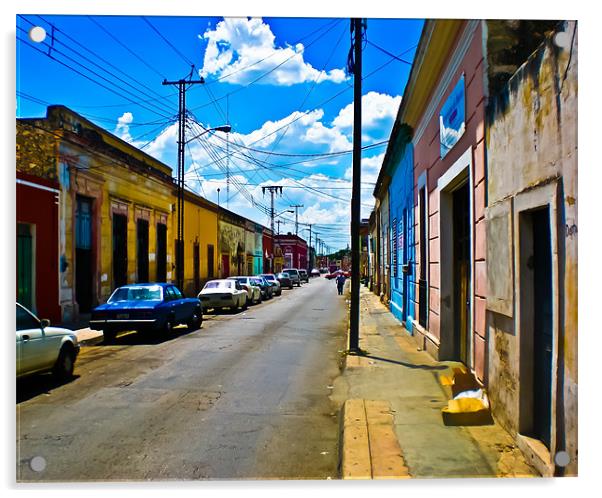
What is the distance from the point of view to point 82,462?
4.87 m

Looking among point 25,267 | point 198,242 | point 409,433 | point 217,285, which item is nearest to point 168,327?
point 25,267

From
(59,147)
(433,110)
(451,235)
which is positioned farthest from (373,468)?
(59,147)

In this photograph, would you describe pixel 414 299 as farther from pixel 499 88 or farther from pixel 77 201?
pixel 77 201

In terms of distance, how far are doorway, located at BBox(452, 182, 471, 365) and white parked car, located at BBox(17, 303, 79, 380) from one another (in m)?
5.81

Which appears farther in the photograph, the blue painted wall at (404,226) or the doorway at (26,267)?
the blue painted wall at (404,226)

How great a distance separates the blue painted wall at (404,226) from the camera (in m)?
13.1

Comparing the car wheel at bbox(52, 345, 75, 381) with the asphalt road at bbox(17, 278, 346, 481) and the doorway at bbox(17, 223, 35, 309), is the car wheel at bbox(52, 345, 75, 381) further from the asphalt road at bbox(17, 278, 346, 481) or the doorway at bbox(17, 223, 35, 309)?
the doorway at bbox(17, 223, 35, 309)

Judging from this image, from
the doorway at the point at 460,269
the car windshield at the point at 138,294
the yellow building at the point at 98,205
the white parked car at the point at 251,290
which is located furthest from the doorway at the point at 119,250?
the doorway at the point at 460,269

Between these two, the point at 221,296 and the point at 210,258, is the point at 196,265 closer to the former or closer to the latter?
the point at 210,258

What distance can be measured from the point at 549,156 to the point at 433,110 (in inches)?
224

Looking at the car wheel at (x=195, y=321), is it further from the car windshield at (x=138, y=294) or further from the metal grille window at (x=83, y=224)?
the metal grille window at (x=83, y=224)

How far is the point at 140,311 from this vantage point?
12836 millimetres

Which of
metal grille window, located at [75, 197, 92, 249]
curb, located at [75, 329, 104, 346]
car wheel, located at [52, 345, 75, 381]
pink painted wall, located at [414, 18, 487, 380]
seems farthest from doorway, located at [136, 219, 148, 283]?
pink painted wall, located at [414, 18, 487, 380]

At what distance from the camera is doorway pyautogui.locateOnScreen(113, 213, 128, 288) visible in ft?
67.5
